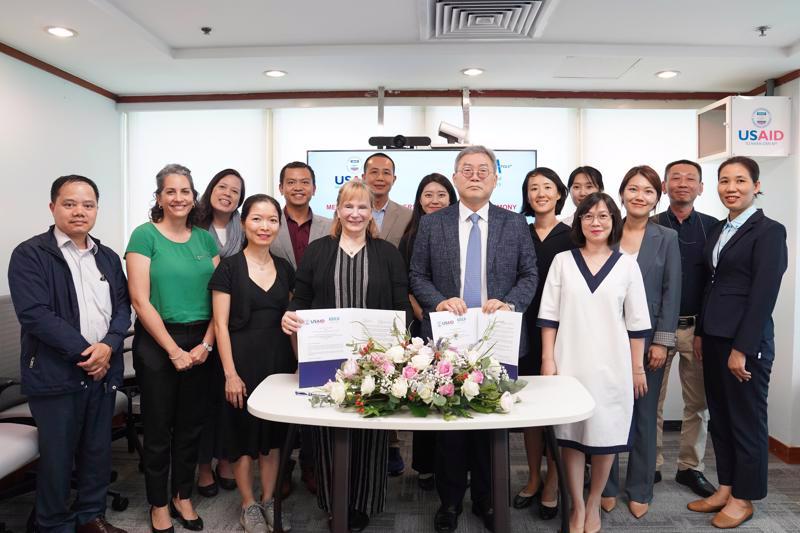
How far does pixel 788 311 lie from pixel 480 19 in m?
2.90

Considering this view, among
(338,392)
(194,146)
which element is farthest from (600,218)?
(194,146)

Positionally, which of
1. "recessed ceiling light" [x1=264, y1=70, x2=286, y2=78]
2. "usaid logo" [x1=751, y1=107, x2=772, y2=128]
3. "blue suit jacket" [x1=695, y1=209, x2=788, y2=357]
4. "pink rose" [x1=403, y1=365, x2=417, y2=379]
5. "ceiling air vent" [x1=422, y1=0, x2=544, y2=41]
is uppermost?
"recessed ceiling light" [x1=264, y1=70, x2=286, y2=78]

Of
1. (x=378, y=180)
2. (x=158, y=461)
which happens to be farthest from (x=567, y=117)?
(x=158, y=461)

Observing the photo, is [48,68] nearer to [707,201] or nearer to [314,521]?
[314,521]

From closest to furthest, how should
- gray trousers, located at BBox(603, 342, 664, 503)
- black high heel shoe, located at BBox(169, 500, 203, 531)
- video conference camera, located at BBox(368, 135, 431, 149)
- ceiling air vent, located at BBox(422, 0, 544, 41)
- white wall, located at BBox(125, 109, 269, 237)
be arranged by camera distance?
1. black high heel shoe, located at BBox(169, 500, 203, 531)
2. gray trousers, located at BBox(603, 342, 664, 503)
3. ceiling air vent, located at BBox(422, 0, 544, 41)
4. video conference camera, located at BBox(368, 135, 431, 149)
5. white wall, located at BBox(125, 109, 269, 237)

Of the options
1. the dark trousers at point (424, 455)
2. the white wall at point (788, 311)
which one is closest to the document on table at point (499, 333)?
the dark trousers at point (424, 455)

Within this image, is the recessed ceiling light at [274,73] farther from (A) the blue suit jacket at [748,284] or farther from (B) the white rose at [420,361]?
(A) the blue suit jacket at [748,284]

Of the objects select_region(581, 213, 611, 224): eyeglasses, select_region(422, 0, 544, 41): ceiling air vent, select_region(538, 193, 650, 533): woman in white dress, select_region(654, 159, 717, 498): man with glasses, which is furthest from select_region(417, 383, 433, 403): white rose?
select_region(422, 0, 544, 41): ceiling air vent

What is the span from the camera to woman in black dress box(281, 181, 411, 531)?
8.16ft

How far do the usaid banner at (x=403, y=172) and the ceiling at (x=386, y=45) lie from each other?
598 millimetres

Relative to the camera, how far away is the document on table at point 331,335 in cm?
220

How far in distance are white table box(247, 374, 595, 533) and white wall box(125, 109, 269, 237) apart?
151 inches

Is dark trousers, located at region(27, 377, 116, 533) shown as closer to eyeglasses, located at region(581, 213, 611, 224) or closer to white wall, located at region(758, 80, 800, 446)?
eyeglasses, located at region(581, 213, 611, 224)

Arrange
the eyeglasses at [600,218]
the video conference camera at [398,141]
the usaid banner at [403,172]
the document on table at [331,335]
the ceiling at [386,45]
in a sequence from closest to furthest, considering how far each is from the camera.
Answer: the document on table at [331,335]
the eyeglasses at [600,218]
the ceiling at [386,45]
the video conference camera at [398,141]
the usaid banner at [403,172]
